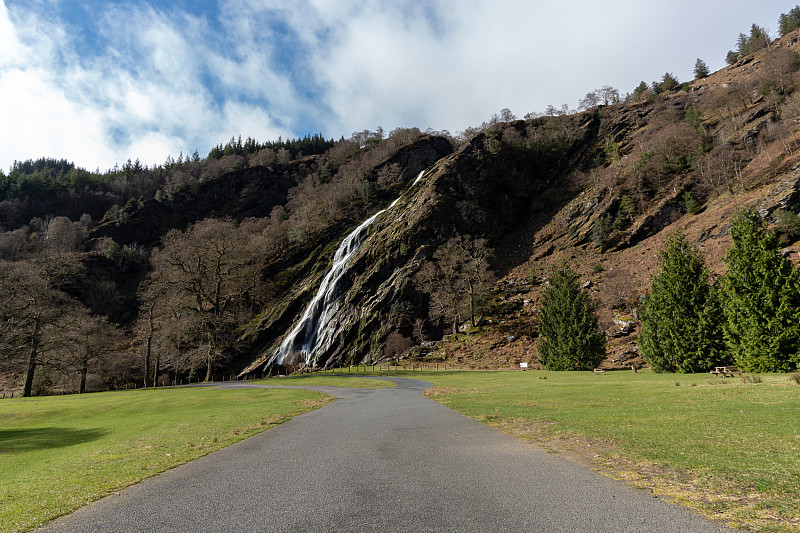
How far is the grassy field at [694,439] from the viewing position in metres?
4.65

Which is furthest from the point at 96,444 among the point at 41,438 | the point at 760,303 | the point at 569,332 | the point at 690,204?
the point at 690,204

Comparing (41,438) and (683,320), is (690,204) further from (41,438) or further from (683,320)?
(41,438)

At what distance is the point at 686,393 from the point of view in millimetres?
15062

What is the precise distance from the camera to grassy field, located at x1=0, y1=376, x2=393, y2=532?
6039 millimetres

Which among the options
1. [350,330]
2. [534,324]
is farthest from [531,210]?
[350,330]

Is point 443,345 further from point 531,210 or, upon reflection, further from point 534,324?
point 531,210

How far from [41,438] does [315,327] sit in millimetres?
50897

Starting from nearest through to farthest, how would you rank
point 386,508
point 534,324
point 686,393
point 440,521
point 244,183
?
point 440,521 → point 386,508 → point 686,393 → point 534,324 → point 244,183

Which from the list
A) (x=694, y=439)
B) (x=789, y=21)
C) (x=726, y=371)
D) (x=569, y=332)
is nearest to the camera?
(x=694, y=439)

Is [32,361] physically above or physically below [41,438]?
above

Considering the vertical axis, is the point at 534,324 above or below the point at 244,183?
below

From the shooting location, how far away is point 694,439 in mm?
7797

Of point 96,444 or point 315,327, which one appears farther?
point 315,327

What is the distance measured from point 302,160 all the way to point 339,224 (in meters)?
65.2
